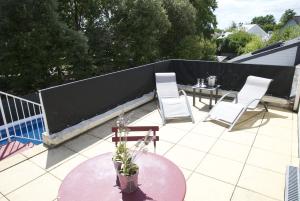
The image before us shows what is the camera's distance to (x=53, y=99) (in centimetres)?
428

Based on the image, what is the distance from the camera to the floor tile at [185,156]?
151 inches

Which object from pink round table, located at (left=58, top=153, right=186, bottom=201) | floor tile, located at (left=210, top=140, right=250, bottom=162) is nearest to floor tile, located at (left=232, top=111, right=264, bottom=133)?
floor tile, located at (left=210, top=140, right=250, bottom=162)

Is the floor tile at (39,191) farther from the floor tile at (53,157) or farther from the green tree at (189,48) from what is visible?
the green tree at (189,48)

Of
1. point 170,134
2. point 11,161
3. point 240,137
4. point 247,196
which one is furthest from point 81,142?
point 240,137

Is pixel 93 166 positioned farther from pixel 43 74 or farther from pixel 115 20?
pixel 115 20

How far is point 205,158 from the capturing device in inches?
158

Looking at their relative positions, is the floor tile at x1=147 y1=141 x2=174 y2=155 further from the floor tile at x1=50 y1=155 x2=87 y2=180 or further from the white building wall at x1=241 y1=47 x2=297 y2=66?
the white building wall at x1=241 y1=47 x2=297 y2=66

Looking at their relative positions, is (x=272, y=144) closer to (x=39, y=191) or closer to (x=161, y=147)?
(x=161, y=147)

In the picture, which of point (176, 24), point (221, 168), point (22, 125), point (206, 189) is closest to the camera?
point (206, 189)

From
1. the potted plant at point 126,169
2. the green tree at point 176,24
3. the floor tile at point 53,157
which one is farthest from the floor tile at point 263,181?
the green tree at point 176,24

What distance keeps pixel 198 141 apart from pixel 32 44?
671 cm

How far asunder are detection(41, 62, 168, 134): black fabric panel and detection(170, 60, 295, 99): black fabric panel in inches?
52.0

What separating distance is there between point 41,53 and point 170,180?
7.64 m

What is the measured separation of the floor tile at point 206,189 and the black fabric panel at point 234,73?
3964 mm
